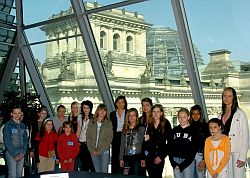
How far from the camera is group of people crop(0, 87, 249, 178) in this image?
14.4 ft

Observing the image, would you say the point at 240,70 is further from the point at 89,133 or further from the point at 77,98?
the point at 77,98

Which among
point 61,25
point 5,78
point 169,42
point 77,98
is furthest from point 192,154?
point 5,78

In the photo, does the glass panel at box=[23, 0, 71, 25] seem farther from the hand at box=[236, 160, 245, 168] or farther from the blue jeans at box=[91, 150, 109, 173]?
the hand at box=[236, 160, 245, 168]

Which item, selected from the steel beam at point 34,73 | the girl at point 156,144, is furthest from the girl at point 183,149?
the steel beam at point 34,73

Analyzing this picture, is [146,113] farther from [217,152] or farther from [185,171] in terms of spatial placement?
[217,152]

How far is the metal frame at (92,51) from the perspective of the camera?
7.53m

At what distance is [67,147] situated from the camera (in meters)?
5.80

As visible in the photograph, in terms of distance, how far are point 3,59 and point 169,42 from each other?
15.5 feet

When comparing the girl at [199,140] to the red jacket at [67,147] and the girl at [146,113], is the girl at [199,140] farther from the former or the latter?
the red jacket at [67,147]

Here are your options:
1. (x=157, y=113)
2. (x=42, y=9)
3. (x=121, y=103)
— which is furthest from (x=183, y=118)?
(x=42, y=9)

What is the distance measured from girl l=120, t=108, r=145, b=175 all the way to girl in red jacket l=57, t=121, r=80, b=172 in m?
0.89

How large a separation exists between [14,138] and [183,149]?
2.52m

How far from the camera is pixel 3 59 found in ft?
30.6

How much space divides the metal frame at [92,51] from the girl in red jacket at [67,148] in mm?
2025
